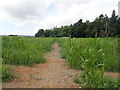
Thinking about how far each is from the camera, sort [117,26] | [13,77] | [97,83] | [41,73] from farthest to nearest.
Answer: [117,26]
[41,73]
[13,77]
[97,83]

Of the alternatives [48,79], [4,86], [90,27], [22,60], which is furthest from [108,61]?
[90,27]

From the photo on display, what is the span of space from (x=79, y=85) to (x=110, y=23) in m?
44.3

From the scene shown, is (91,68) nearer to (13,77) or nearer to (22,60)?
(13,77)

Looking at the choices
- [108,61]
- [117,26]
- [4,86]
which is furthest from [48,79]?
[117,26]

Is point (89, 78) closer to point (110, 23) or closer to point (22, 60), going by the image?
point (22, 60)

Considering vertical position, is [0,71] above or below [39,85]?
above

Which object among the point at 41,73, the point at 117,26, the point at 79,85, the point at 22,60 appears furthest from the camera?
the point at 117,26

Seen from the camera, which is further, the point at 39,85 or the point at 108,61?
the point at 108,61

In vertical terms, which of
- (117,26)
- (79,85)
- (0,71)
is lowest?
(79,85)

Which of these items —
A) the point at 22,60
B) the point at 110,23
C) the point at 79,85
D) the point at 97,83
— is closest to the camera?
the point at 97,83

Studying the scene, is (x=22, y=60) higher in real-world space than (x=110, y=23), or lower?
lower

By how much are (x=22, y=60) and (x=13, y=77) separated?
50.7 inches

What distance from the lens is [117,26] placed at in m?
39.7

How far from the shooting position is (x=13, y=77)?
3.16 m
